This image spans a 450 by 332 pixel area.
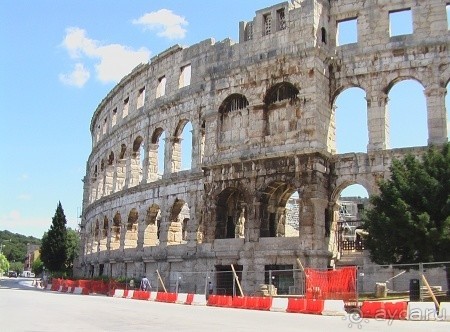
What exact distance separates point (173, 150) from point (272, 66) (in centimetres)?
803

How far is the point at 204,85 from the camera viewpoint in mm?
28656

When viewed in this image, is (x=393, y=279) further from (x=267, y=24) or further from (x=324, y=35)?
(x=267, y=24)

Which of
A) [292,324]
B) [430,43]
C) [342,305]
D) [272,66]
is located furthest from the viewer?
[272,66]

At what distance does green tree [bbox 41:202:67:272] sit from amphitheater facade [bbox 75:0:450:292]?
71.5 feet

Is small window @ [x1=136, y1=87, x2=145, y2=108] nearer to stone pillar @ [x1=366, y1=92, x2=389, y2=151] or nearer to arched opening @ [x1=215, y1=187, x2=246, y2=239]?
arched opening @ [x1=215, y1=187, x2=246, y2=239]

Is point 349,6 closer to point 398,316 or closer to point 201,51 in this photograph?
point 201,51

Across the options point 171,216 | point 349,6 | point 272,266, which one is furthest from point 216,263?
point 349,6

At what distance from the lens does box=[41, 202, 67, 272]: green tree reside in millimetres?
50469

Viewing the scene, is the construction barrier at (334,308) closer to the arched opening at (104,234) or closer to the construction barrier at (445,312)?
the construction barrier at (445,312)

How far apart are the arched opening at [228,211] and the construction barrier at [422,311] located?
1187 centimetres

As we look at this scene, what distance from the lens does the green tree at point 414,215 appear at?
17969mm

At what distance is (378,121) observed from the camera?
23578mm

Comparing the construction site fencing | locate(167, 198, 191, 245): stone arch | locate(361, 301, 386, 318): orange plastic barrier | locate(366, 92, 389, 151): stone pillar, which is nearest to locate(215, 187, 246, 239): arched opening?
locate(167, 198, 191, 245): stone arch

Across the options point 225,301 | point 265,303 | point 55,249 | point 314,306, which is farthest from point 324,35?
point 55,249
